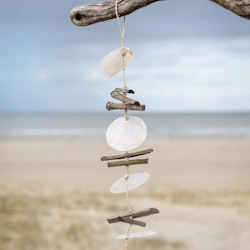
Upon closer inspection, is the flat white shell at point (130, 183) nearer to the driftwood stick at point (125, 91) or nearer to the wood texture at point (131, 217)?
the wood texture at point (131, 217)

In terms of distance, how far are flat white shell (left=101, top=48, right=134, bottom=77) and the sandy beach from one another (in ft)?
14.5

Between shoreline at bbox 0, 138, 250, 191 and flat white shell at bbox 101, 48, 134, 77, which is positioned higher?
Result: shoreline at bbox 0, 138, 250, 191

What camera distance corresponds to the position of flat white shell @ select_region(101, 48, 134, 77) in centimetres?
170

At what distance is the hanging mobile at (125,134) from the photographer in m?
1.64

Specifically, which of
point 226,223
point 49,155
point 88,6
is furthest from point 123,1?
point 49,155

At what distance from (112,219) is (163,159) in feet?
44.9

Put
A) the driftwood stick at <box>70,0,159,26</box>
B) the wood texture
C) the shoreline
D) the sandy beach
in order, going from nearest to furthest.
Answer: the wood texture → the driftwood stick at <box>70,0,159,26</box> → the sandy beach → the shoreline

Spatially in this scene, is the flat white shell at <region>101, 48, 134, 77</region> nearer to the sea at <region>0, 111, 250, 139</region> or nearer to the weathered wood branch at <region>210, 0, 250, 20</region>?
the weathered wood branch at <region>210, 0, 250, 20</region>

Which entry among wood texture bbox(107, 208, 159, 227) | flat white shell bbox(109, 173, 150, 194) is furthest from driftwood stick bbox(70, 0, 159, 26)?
wood texture bbox(107, 208, 159, 227)

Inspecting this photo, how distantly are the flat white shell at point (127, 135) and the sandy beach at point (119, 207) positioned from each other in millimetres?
4403

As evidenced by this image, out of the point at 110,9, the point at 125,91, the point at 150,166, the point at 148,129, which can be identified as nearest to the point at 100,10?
the point at 110,9

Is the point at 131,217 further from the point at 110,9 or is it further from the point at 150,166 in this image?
the point at 150,166

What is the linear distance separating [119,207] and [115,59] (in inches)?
241

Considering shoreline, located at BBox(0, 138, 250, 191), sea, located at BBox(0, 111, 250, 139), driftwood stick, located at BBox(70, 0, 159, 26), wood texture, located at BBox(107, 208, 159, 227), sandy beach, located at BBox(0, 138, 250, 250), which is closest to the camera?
wood texture, located at BBox(107, 208, 159, 227)
